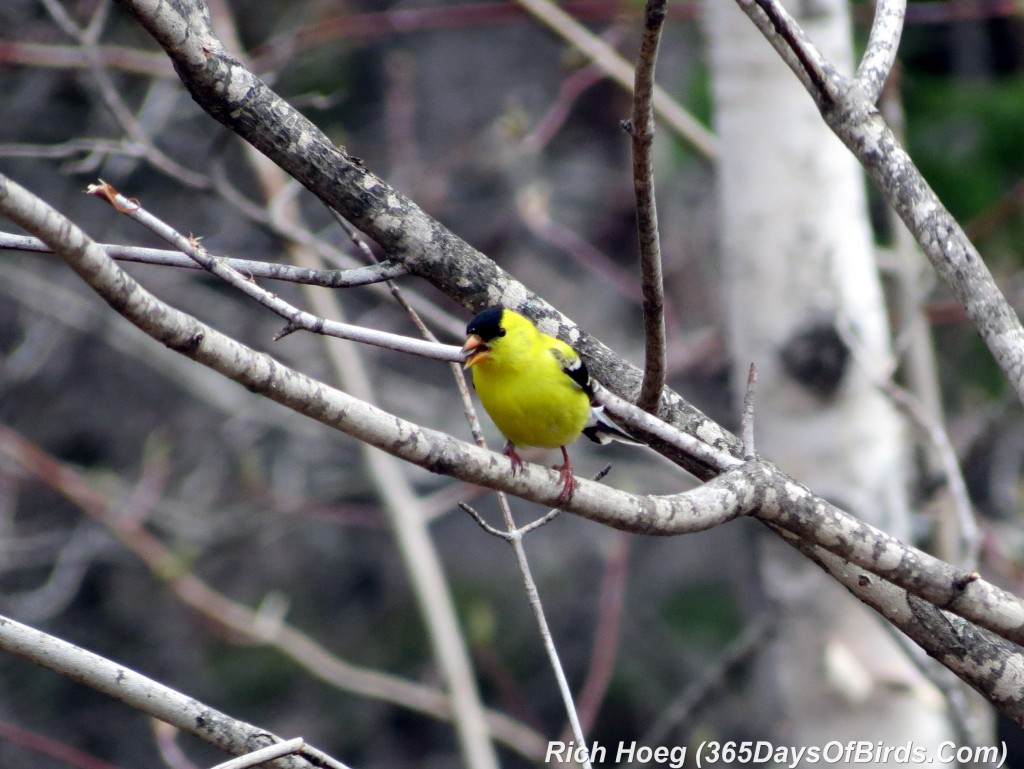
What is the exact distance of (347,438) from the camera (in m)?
8.17

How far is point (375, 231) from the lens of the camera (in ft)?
7.07

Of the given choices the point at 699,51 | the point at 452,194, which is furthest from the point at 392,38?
the point at 699,51

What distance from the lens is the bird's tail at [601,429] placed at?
103 inches

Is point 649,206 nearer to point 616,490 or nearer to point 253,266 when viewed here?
point 616,490

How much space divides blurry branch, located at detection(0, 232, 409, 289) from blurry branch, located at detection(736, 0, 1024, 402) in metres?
0.94

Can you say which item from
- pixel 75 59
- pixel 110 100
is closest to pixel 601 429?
pixel 110 100

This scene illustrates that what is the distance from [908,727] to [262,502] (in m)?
3.92

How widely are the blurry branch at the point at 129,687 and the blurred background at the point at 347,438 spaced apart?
13.5 feet

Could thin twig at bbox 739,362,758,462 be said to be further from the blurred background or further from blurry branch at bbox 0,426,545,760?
the blurred background

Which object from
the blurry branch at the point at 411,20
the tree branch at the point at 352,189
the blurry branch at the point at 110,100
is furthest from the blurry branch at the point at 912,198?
the blurry branch at the point at 411,20

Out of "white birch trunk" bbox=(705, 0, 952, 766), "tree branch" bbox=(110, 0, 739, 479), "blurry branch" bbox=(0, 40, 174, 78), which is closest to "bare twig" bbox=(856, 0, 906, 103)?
"tree branch" bbox=(110, 0, 739, 479)

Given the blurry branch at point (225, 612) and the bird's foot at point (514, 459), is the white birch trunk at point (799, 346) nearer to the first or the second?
the bird's foot at point (514, 459)

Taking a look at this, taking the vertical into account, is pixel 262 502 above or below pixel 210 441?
below

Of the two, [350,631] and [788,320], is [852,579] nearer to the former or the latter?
[788,320]
